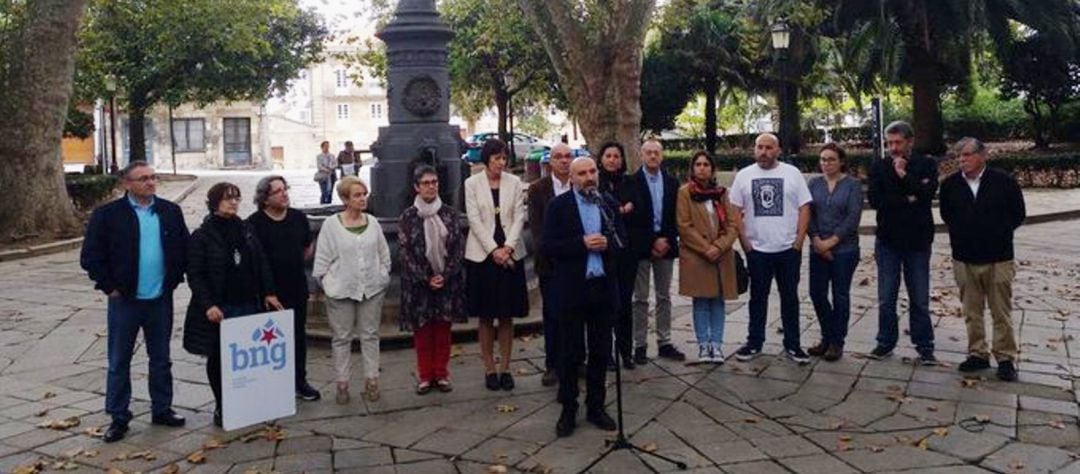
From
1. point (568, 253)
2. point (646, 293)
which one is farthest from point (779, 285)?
point (568, 253)

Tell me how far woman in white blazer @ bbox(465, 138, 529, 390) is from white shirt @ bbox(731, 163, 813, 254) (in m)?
1.76

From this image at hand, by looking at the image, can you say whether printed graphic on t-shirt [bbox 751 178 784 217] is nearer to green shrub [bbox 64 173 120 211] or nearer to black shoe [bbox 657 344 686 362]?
black shoe [bbox 657 344 686 362]

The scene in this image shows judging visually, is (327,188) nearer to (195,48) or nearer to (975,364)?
(195,48)

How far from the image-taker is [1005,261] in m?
6.84

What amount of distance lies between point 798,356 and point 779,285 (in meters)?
0.55

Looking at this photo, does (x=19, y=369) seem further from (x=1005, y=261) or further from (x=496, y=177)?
(x=1005, y=261)

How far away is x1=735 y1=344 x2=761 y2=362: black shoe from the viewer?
748 centimetres

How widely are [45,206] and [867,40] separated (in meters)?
18.8

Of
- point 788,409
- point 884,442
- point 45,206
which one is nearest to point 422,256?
point 788,409

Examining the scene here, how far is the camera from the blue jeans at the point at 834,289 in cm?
732

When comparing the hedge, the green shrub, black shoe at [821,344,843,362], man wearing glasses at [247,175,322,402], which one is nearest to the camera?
man wearing glasses at [247,175,322,402]

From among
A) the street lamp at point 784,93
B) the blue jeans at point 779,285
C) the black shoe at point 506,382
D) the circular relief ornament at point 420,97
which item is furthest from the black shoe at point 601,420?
the street lamp at point 784,93

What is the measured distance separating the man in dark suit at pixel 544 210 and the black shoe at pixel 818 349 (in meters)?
2.12

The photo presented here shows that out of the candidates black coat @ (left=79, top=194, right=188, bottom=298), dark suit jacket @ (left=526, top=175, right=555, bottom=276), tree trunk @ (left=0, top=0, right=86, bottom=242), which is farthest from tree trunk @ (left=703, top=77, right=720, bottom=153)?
black coat @ (left=79, top=194, right=188, bottom=298)
